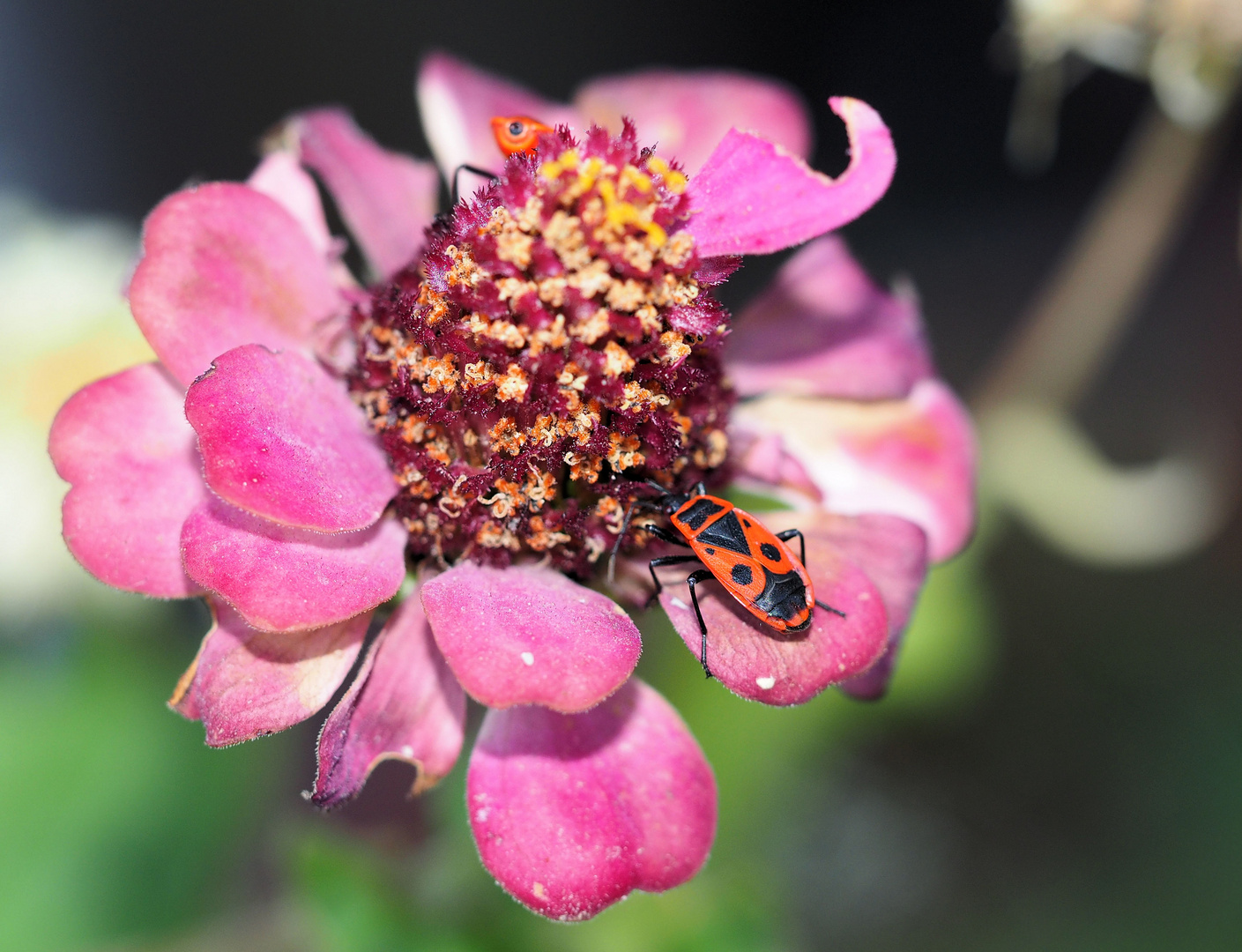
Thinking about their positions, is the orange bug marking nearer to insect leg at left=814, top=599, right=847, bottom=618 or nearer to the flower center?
the flower center

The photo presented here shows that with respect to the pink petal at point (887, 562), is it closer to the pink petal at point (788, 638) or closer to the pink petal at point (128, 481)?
the pink petal at point (788, 638)

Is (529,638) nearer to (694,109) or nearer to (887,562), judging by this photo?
(887,562)

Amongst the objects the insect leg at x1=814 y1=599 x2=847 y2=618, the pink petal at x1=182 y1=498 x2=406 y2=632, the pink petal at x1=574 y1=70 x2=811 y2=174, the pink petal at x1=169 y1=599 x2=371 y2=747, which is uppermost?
the pink petal at x1=574 y1=70 x2=811 y2=174

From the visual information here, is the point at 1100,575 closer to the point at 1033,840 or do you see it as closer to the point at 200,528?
the point at 1033,840

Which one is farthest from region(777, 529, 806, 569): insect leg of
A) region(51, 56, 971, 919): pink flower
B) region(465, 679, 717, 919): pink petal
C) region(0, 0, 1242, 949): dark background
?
region(0, 0, 1242, 949): dark background

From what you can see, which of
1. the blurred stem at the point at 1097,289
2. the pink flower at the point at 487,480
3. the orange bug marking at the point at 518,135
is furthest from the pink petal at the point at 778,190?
the blurred stem at the point at 1097,289

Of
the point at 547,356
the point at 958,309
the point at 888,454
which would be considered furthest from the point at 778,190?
the point at 958,309
